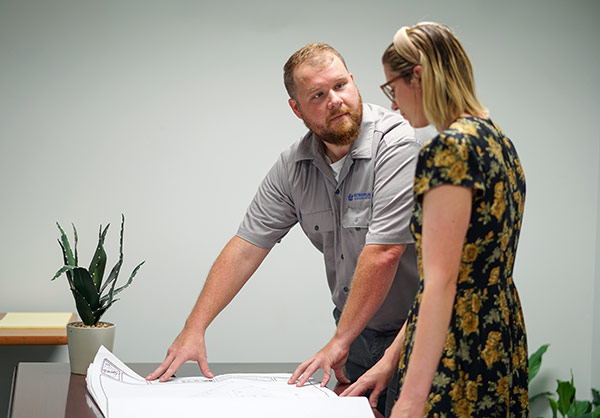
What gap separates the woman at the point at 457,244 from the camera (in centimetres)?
109

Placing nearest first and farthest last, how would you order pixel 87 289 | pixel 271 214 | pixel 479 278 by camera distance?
pixel 479 278
pixel 87 289
pixel 271 214

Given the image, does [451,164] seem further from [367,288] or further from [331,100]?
[331,100]

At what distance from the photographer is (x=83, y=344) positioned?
1.71 m

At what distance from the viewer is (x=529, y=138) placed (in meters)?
3.57

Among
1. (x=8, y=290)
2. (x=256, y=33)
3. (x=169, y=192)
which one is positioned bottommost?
(x=8, y=290)

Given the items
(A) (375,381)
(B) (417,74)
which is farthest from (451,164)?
(A) (375,381)

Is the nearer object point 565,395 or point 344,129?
point 344,129

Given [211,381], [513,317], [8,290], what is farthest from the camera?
[8,290]

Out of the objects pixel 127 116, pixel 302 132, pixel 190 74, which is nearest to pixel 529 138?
pixel 302 132

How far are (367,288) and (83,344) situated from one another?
0.71 meters

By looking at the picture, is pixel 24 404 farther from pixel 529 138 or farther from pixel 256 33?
pixel 529 138

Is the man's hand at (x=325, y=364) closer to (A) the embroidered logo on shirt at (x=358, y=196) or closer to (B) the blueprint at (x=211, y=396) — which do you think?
(B) the blueprint at (x=211, y=396)

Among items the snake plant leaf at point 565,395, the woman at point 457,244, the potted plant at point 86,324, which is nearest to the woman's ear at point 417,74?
the woman at point 457,244

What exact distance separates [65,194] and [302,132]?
114cm
